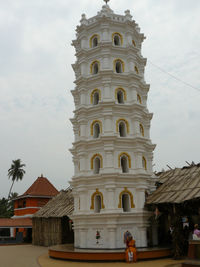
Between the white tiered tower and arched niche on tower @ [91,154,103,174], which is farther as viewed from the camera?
arched niche on tower @ [91,154,103,174]

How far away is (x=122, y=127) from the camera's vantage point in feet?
72.9

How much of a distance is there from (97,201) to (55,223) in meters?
10.1

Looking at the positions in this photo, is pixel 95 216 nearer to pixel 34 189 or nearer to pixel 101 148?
pixel 101 148

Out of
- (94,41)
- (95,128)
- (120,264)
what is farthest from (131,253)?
(94,41)

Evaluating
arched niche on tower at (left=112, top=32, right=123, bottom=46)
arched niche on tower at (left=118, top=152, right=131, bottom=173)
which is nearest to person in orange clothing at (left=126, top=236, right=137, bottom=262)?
arched niche on tower at (left=118, top=152, right=131, bottom=173)

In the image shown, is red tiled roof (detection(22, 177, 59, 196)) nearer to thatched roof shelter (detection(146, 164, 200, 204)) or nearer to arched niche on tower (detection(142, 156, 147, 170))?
thatched roof shelter (detection(146, 164, 200, 204))

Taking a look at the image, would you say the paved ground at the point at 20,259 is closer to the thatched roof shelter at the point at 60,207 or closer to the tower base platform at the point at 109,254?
the tower base platform at the point at 109,254

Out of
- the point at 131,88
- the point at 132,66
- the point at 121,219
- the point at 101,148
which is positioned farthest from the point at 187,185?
the point at 132,66

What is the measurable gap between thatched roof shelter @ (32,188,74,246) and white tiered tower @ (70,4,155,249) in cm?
664

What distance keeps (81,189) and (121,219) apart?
143 inches

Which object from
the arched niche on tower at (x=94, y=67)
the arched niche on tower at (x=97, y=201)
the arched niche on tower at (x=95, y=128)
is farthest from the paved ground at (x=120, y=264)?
the arched niche on tower at (x=94, y=67)

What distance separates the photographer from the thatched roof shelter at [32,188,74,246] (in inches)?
1101

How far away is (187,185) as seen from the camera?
65.4 feet

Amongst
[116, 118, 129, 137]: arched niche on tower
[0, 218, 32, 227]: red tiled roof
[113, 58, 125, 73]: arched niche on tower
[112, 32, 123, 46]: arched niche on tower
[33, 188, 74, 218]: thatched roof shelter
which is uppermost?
[112, 32, 123, 46]: arched niche on tower
